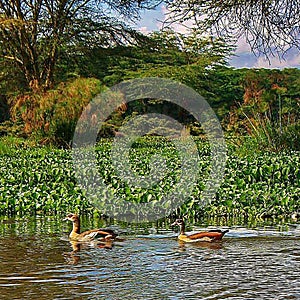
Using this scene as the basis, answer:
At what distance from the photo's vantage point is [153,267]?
6.07 metres

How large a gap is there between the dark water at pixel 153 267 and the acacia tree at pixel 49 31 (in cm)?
2042

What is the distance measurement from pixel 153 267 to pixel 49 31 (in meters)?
23.7

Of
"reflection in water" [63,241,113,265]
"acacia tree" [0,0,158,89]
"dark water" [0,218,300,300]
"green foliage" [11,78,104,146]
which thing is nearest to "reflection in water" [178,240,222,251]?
"dark water" [0,218,300,300]

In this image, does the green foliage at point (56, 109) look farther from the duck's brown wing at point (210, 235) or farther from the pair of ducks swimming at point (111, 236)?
the duck's brown wing at point (210, 235)

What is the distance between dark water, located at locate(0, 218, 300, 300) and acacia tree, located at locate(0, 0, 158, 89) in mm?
20424

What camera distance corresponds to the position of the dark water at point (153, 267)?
17.0 ft

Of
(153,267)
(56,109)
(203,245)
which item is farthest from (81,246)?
(56,109)

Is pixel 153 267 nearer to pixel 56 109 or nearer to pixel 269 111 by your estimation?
pixel 269 111

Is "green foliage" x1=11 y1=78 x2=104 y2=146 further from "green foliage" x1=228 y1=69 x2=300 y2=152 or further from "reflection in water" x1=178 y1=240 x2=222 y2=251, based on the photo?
"reflection in water" x1=178 y1=240 x2=222 y2=251

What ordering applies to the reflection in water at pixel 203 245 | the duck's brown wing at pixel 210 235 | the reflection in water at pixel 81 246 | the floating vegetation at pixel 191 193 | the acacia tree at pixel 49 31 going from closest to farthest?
the reflection in water at pixel 81 246 → the reflection in water at pixel 203 245 → the duck's brown wing at pixel 210 235 → the floating vegetation at pixel 191 193 → the acacia tree at pixel 49 31

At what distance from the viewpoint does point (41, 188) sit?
1154 centimetres

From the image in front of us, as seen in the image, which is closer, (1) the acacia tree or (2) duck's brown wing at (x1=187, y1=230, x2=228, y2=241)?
(2) duck's brown wing at (x1=187, y1=230, x2=228, y2=241)


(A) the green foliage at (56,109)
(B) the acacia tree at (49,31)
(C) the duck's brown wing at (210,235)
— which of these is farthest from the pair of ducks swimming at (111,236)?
(B) the acacia tree at (49,31)

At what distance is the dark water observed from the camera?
5168 millimetres
